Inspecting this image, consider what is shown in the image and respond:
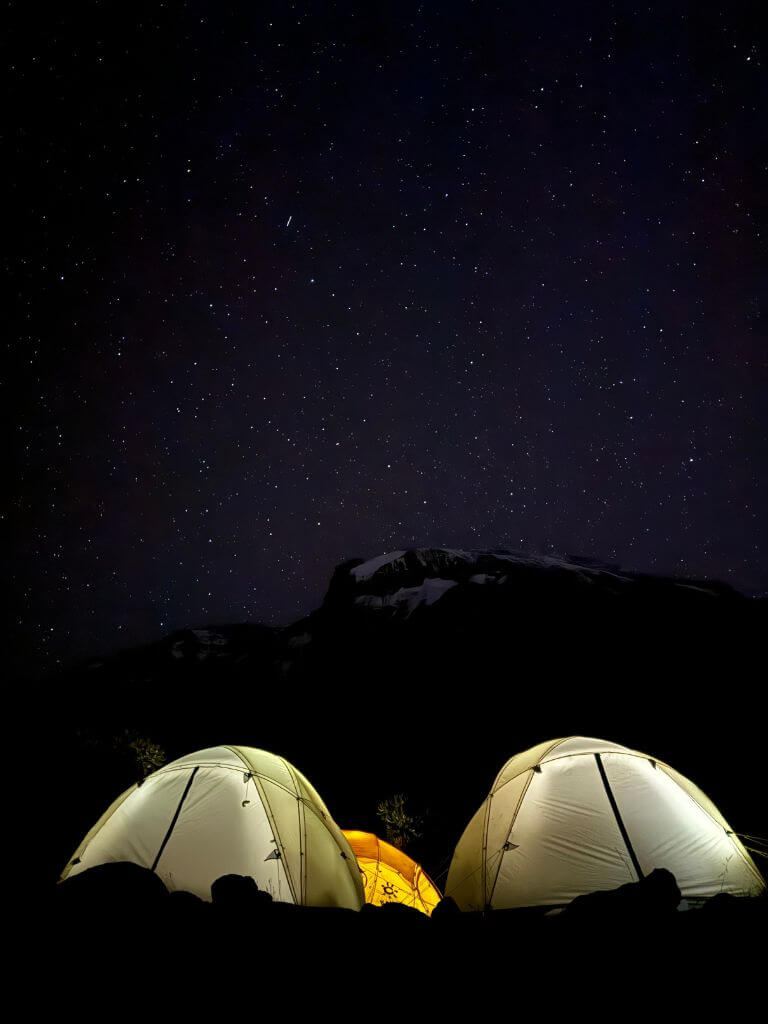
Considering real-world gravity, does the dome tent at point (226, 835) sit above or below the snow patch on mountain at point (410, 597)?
above

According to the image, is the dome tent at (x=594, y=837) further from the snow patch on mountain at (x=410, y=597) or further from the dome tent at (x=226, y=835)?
the snow patch on mountain at (x=410, y=597)

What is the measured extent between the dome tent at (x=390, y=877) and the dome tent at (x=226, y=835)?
277 centimetres

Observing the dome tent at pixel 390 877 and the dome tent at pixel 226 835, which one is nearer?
the dome tent at pixel 226 835

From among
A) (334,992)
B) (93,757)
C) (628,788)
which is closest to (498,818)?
(628,788)

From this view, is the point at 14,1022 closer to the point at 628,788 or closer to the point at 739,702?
the point at 628,788

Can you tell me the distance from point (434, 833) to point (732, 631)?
45.3m

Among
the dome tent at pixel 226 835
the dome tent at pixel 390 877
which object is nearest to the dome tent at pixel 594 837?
the dome tent at pixel 226 835

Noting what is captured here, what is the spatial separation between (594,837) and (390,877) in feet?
16.4

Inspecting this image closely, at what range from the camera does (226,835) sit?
5.56 metres

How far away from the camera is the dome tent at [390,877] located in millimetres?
8461

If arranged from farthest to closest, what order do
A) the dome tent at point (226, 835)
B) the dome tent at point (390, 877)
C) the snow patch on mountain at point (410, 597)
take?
1. the snow patch on mountain at point (410, 597)
2. the dome tent at point (390, 877)
3. the dome tent at point (226, 835)

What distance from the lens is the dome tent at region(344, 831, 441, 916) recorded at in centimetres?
846

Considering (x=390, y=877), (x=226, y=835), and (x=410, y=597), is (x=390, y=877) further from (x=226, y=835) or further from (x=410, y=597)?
(x=410, y=597)

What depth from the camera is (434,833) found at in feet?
80.2
